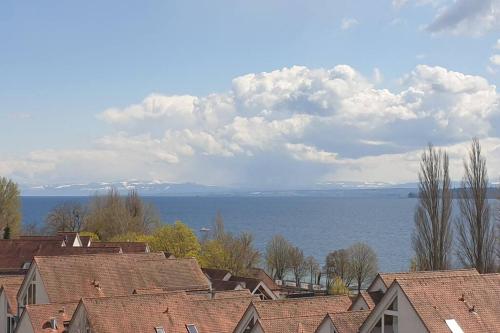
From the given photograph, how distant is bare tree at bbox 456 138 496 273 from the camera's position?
59.9 m

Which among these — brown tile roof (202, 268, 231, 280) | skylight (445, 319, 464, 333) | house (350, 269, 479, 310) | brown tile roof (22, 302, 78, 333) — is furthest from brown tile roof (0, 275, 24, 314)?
skylight (445, 319, 464, 333)

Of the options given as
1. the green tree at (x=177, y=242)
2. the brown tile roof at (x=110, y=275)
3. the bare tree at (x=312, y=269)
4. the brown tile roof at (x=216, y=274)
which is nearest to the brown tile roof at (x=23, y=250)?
the brown tile roof at (x=216, y=274)

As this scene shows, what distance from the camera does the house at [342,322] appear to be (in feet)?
103

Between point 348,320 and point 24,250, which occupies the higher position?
point 348,320

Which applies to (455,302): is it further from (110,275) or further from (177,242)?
(177,242)

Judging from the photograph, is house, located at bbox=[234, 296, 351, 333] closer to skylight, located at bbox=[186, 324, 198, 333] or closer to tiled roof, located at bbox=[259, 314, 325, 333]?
tiled roof, located at bbox=[259, 314, 325, 333]

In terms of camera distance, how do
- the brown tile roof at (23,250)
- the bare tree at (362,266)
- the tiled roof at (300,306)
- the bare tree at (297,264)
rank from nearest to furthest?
1. the tiled roof at (300,306)
2. the brown tile roof at (23,250)
3. the bare tree at (362,266)
4. the bare tree at (297,264)

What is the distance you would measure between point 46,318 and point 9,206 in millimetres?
88361

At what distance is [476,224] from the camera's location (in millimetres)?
60688

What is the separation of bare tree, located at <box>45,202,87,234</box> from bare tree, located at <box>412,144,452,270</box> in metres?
88.0

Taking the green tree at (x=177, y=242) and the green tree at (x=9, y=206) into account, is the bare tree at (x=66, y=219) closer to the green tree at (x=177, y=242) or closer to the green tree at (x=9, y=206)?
the green tree at (x=9, y=206)

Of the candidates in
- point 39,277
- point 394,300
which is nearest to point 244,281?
point 39,277

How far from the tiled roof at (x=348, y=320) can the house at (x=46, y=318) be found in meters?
16.4

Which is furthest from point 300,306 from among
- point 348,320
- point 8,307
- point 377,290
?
point 8,307
